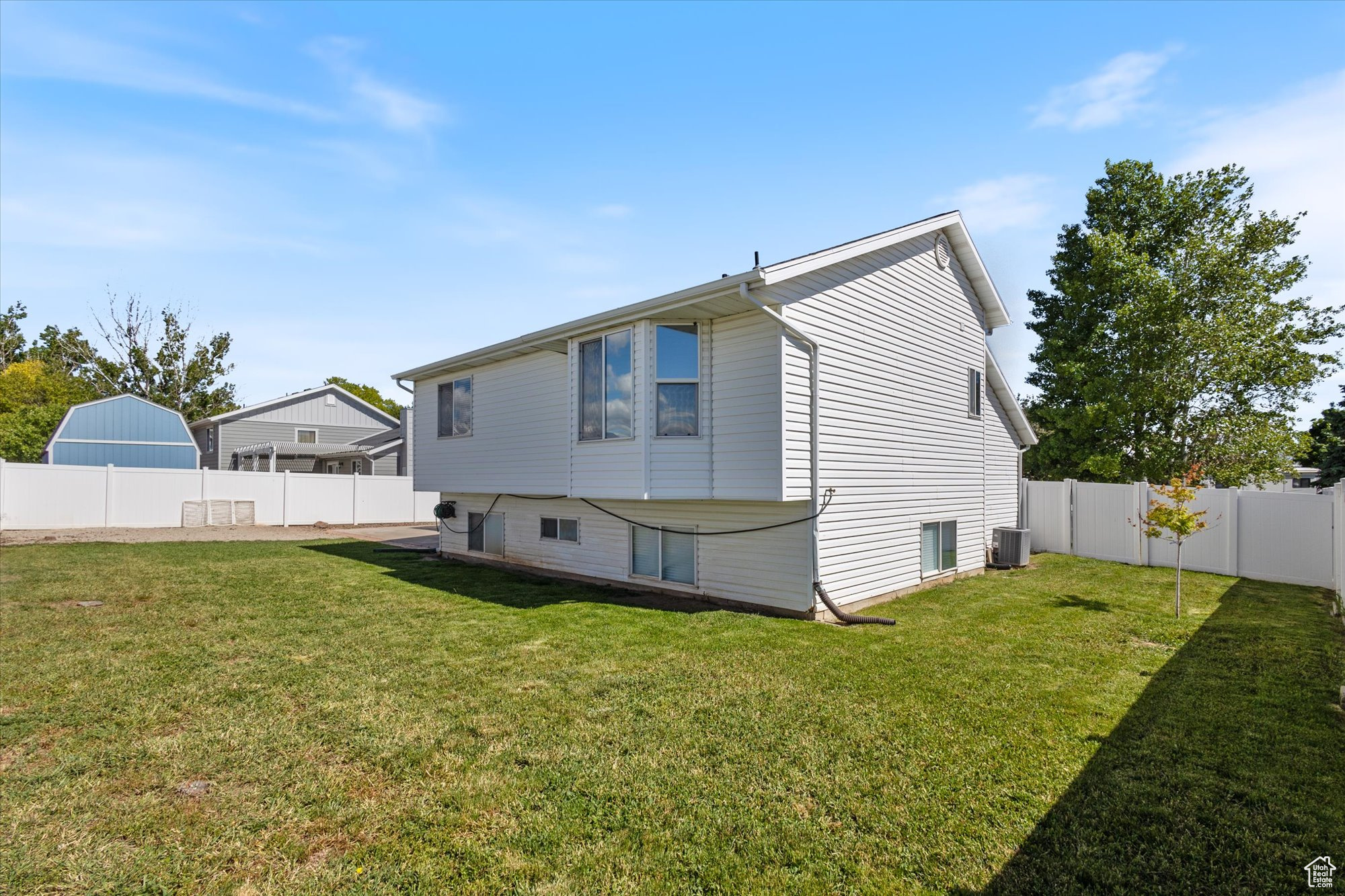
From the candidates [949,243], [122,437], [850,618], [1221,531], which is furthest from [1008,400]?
[122,437]

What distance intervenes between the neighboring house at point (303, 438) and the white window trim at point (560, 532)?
18.2 meters

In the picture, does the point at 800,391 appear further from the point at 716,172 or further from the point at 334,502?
the point at 334,502

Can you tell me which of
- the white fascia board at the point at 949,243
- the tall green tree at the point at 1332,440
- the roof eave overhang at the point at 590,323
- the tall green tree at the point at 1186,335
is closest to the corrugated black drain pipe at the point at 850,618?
the roof eave overhang at the point at 590,323

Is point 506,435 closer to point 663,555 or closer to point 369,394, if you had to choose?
point 663,555

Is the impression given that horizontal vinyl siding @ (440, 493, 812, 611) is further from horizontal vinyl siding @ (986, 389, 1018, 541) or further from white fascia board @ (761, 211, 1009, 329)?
horizontal vinyl siding @ (986, 389, 1018, 541)

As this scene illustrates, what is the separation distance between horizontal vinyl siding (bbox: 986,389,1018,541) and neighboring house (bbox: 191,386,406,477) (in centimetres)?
2420

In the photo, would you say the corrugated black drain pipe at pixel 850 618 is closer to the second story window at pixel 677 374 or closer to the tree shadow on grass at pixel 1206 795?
the second story window at pixel 677 374

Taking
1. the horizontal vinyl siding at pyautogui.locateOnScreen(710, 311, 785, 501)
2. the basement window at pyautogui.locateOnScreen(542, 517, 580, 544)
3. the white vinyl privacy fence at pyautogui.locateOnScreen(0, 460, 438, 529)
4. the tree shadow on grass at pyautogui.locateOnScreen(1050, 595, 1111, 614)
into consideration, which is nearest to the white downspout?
the horizontal vinyl siding at pyautogui.locateOnScreen(710, 311, 785, 501)

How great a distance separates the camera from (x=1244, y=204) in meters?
18.2

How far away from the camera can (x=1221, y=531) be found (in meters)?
12.3

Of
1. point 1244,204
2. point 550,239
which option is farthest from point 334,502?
point 1244,204

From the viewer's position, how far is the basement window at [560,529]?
12156 millimetres

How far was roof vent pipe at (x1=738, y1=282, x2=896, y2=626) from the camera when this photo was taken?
8.52 meters

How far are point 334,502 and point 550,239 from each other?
15.8 m
